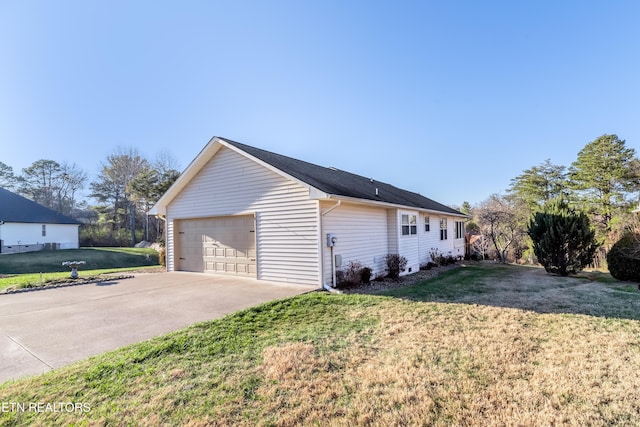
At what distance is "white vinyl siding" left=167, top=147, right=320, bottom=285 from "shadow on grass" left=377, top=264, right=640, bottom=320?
2.61 meters

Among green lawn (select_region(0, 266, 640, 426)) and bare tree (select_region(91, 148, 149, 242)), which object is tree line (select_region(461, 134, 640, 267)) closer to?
green lawn (select_region(0, 266, 640, 426))

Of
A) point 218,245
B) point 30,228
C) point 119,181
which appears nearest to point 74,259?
point 30,228

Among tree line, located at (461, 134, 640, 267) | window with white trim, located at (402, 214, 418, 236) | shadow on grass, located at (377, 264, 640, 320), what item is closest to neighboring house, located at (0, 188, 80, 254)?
window with white trim, located at (402, 214, 418, 236)

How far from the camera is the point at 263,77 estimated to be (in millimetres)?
11812

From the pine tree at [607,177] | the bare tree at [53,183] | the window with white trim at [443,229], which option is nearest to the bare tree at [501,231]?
the window with white trim at [443,229]

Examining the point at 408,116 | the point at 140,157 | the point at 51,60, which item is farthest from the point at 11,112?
the point at 140,157

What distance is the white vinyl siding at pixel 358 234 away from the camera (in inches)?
346

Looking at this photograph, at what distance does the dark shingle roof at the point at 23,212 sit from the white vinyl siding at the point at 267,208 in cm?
2597

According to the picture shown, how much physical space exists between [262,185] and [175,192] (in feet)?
15.1

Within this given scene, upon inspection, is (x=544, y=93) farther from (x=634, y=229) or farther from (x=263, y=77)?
(x=263, y=77)

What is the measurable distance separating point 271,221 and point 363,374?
659cm

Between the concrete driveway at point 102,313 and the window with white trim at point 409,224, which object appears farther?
the window with white trim at point 409,224

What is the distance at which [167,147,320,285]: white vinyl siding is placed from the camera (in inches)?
342

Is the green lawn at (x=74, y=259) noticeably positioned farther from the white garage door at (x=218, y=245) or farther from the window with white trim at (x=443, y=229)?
the window with white trim at (x=443, y=229)
